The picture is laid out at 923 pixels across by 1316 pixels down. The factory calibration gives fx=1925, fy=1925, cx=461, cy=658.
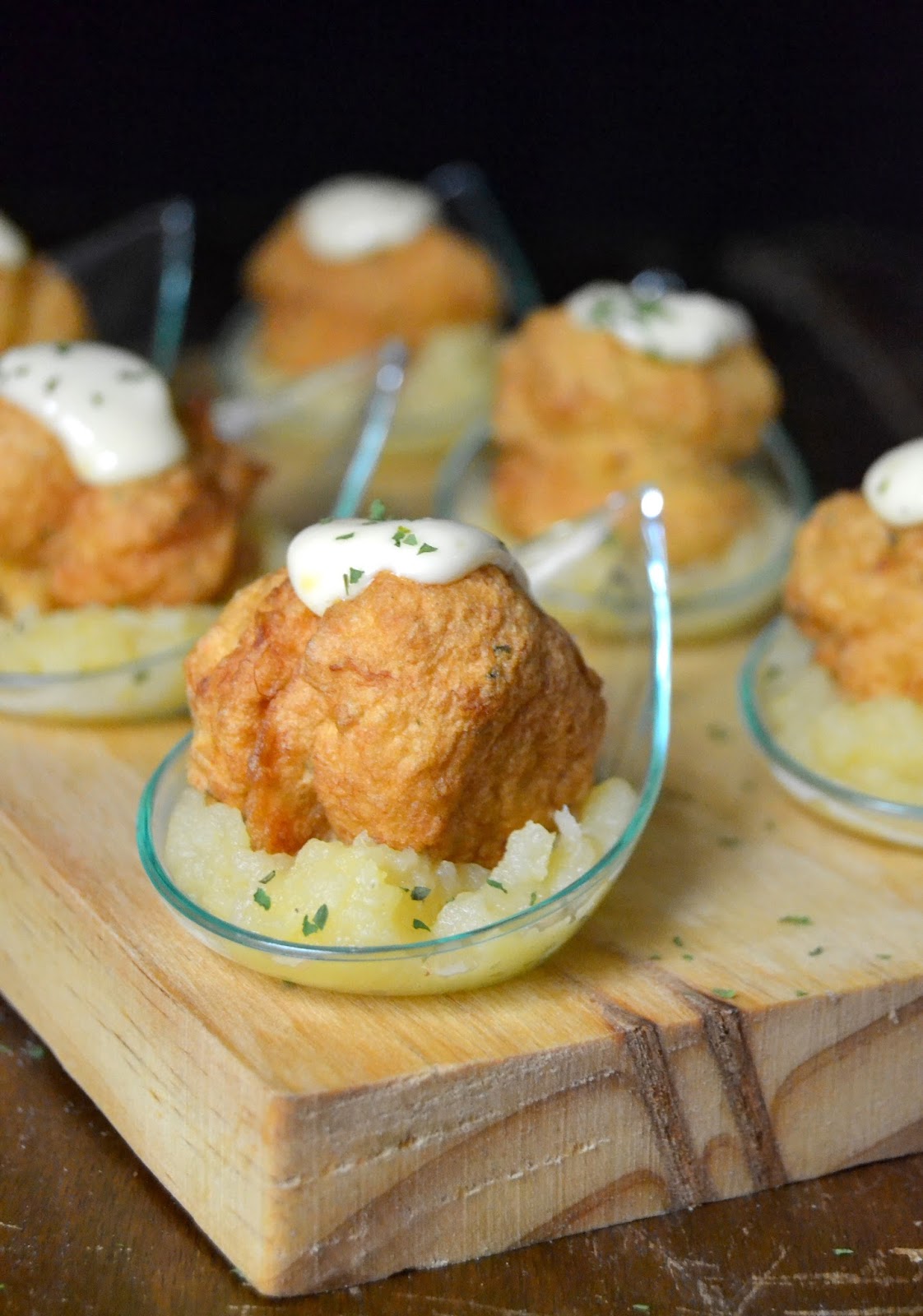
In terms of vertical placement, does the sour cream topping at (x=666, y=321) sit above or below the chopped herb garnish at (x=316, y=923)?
below

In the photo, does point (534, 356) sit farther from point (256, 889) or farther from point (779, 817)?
point (256, 889)

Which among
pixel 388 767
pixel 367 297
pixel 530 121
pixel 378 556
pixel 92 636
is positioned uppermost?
pixel 378 556

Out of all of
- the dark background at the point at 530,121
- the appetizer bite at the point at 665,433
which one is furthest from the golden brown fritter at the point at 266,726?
the dark background at the point at 530,121

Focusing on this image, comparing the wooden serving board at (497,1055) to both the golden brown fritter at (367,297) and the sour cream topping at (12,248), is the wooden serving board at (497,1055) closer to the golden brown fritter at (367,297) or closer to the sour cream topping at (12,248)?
the sour cream topping at (12,248)

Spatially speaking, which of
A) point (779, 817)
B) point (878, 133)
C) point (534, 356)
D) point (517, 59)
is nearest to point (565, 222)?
point (517, 59)

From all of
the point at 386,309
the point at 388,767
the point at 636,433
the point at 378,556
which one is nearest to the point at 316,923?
the point at 388,767

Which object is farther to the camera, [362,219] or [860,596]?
[362,219]

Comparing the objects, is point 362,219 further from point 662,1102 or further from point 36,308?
point 662,1102
